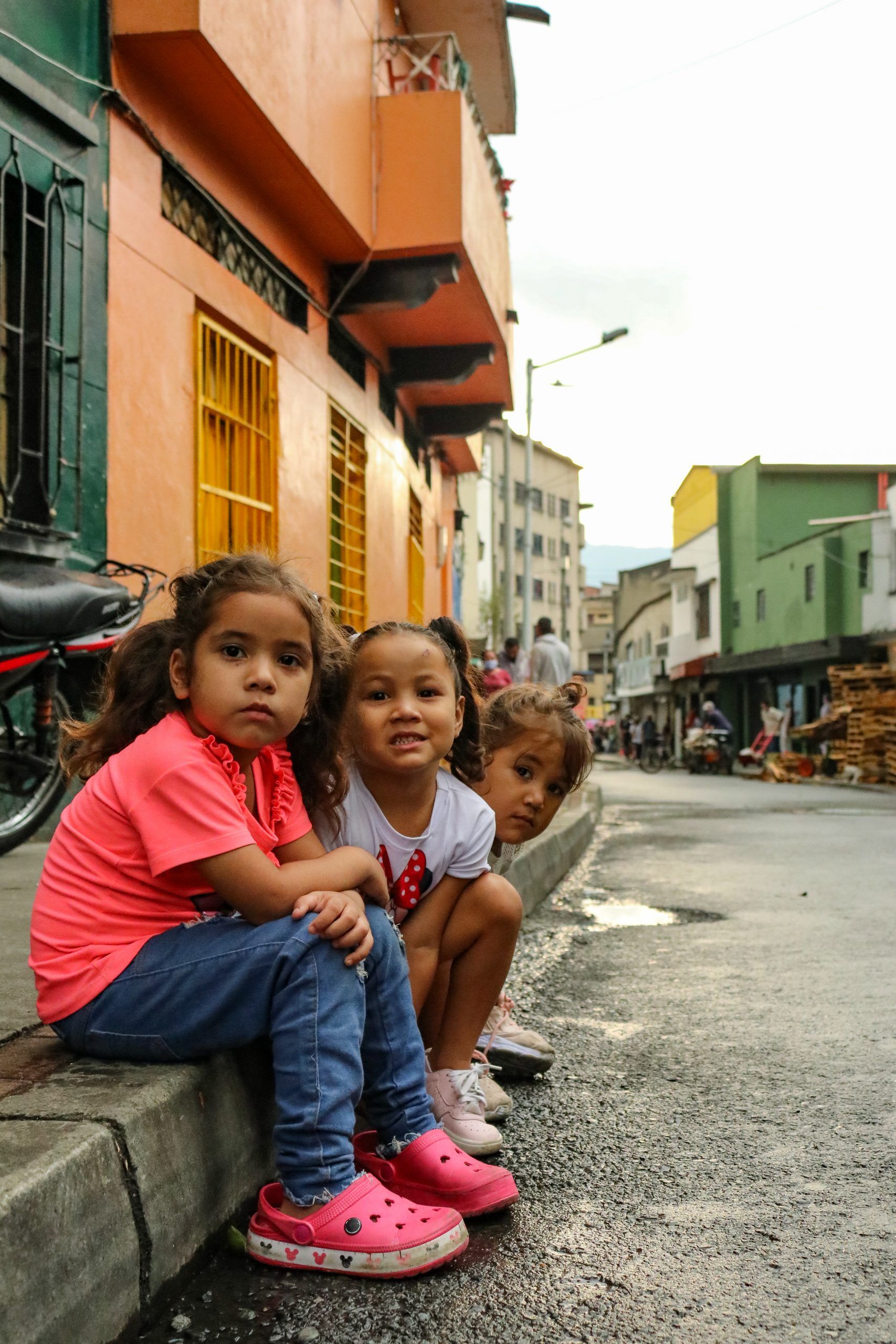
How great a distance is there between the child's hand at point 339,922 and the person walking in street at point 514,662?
12823mm

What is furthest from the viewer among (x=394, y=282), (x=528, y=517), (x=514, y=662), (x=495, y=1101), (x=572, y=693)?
(x=528, y=517)

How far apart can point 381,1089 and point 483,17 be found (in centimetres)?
1233

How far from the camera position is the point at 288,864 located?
7.29 ft

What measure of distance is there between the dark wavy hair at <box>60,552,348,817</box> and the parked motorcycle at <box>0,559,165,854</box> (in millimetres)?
2153

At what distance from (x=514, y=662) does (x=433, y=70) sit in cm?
679

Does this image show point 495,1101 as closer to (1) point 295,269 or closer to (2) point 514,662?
(1) point 295,269

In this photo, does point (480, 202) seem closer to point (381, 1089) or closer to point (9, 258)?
point (9, 258)

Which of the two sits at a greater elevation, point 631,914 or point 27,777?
point 27,777

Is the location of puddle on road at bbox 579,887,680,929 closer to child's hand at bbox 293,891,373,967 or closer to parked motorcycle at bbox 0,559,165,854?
parked motorcycle at bbox 0,559,165,854

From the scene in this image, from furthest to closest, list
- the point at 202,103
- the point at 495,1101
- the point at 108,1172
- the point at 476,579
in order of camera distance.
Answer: the point at 476,579 → the point at 202,103 → the point at 495,1101 → the point at 108,1172

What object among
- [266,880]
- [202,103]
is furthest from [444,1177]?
[202,103]

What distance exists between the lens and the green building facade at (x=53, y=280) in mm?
5578

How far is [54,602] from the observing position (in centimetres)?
464

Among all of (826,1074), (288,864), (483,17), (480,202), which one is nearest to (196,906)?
(288,864)
